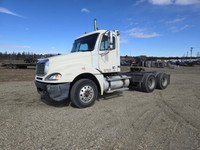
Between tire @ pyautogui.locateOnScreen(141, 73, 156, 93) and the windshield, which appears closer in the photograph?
the windshield

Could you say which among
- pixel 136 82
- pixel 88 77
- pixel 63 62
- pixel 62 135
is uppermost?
pixel 63 62

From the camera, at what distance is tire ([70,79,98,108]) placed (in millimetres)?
4191

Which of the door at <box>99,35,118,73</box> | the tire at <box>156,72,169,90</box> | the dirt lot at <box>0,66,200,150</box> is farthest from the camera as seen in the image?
the tire at <box>156,72,169,90</box>

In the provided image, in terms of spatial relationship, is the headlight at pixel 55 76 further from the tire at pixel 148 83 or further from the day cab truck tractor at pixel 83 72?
the tire at pixel 148 83

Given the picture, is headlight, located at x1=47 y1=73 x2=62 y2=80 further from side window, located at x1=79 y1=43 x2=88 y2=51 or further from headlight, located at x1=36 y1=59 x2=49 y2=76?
side window, located at x1=79 y1=43 x2=88 y2=51

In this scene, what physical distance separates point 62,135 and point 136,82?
16.5 feet

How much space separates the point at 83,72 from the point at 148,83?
409cm

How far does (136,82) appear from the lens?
22.3ft

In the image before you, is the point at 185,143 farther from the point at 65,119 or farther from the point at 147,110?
the point at 65,119

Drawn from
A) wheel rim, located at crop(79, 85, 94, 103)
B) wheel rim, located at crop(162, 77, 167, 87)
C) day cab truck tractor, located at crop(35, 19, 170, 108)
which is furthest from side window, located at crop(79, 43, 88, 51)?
wheel rim, located at crop(162, 77, 167, 87)

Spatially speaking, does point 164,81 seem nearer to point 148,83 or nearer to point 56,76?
point 148,83

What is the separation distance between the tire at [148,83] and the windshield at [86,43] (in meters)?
3.39

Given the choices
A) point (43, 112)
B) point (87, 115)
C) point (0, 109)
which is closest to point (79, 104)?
point (87, 115)

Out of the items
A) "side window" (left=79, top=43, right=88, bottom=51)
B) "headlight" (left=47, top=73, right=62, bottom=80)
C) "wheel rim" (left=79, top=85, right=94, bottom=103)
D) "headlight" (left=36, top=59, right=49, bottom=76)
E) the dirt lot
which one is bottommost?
the dirt lot
